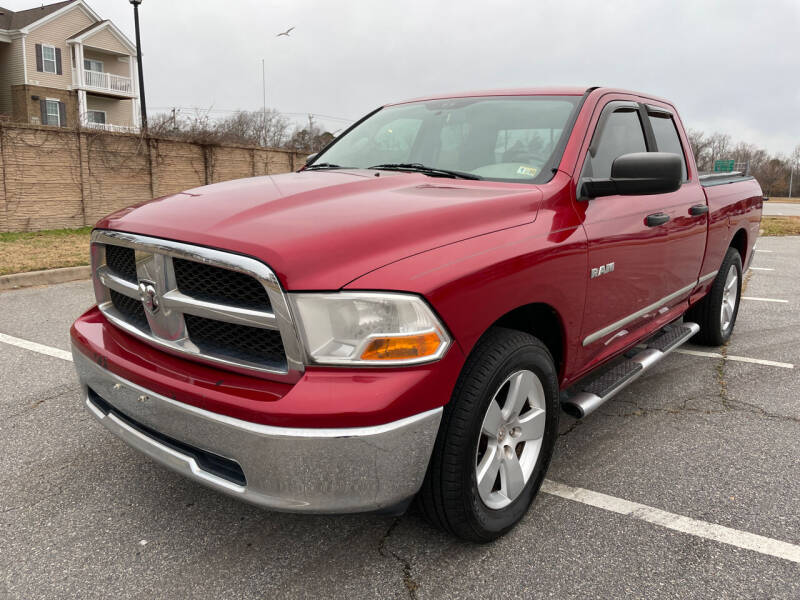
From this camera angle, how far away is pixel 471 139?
3.20 metres

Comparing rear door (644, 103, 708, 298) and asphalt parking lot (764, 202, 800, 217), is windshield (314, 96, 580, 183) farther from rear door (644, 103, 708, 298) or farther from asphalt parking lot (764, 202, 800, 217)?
asphalt parking lot (764, 202, 800, 217)

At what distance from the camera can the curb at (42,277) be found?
7.46 m

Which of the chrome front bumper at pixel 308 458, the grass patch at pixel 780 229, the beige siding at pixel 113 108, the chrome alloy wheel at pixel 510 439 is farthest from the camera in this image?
the beige siding at pixel 113 108

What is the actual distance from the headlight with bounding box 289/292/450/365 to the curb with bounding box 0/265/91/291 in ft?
23.0

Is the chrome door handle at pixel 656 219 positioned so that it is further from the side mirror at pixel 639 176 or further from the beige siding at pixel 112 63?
the beige siding at pixel 112 63

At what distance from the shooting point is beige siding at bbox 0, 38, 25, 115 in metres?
30.1

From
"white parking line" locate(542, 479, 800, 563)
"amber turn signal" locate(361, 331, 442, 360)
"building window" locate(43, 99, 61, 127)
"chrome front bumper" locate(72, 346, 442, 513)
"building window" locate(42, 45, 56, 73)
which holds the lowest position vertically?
"white parking line" locate(542, 479, 800, 563)

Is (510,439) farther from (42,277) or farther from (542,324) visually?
(42,277)

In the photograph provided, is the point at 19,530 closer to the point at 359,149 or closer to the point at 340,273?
the point at 340,273

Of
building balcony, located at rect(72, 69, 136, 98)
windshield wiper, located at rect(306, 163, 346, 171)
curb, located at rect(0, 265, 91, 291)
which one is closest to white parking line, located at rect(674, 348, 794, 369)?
windshield wiper, located at rect(306, 163, 346, 171)

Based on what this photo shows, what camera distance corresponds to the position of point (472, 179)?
293 centimetres

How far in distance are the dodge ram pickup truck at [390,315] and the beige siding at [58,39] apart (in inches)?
1339

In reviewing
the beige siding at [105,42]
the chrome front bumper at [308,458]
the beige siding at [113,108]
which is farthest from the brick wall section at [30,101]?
the chrome front bumper at [308,458]

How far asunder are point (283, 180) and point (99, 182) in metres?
12.7
